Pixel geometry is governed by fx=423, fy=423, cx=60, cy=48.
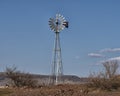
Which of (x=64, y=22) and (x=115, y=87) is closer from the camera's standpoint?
(x=115, y=87)

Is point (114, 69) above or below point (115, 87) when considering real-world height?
above

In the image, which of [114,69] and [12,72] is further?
[114,69]

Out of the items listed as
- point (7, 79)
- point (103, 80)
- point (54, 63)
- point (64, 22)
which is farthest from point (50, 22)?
point (103, 80)

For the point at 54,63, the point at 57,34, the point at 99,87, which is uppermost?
the point at 57,34

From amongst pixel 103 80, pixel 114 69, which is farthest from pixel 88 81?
pixel 114 69

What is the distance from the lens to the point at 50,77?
5788 centimetres

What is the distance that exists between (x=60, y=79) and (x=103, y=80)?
10.5 meters

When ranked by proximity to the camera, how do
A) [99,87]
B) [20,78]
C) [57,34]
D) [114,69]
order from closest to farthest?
[99,87], [20,78], [57,34], [114,69]

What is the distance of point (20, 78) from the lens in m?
52.8

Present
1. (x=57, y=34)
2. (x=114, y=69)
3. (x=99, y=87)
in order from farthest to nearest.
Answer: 1. (x=114, y=69)
2. (x=57, y=34)
3. (x=99, y=87)

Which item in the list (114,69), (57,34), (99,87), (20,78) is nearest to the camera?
(99,87)

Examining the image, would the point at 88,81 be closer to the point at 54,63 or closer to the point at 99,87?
the point at 99,87

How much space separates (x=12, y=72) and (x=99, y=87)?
1187cm

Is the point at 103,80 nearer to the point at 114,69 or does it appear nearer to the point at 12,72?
the point at 12,72
